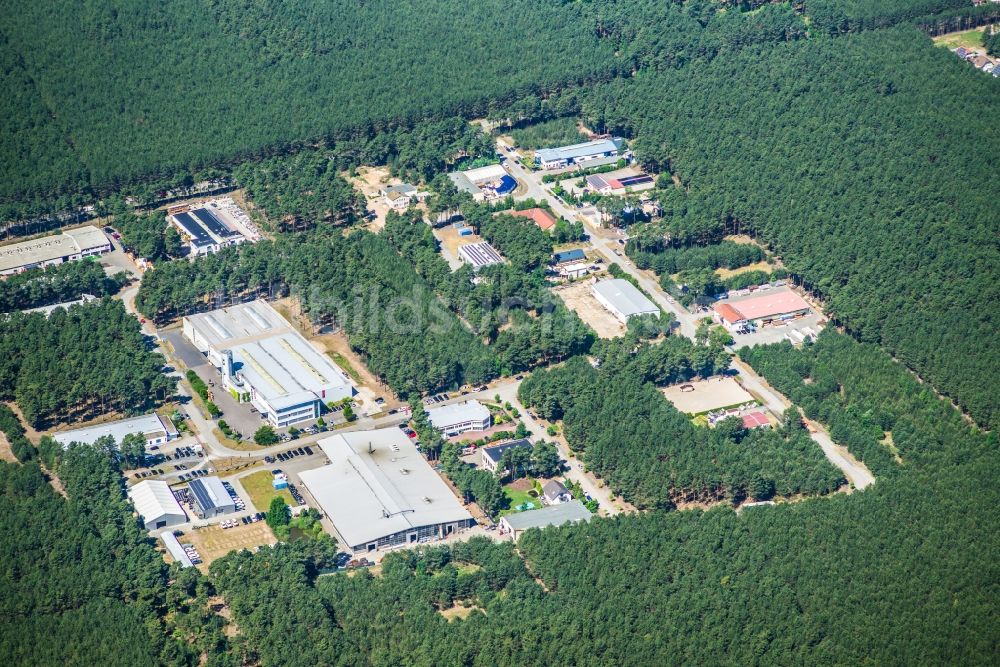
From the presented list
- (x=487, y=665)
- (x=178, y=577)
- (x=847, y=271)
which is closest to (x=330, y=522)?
(x=178, y=577)

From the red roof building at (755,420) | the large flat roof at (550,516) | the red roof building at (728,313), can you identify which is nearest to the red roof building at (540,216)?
the red roof building at (728,313)

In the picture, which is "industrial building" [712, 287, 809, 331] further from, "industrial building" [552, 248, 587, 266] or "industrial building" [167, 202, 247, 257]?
"industrial building" [167, 202, 247, 257]

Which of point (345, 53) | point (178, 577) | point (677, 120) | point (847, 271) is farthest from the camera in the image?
point (345, 53)

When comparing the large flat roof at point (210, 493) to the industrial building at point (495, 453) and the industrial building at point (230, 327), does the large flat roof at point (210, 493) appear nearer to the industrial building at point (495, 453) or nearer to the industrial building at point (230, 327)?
the industrial building at point (230, 327)

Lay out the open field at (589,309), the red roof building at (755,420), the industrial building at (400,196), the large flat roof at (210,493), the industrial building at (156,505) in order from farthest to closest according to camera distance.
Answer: the industrial building at (400,196) → the open field at (589,309) → the red roof building at (755,420) → the large flat roof at (210,493) → the industrial building at (156,505)

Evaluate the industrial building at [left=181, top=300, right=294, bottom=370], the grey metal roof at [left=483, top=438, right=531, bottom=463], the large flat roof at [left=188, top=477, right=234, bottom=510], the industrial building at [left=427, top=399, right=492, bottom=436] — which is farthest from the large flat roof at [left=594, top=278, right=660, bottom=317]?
the large flat roof at [left=188, top=477, right=234, bottom=510]

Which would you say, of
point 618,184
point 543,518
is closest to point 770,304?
point 618,184

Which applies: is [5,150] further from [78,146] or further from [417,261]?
[417,261]
